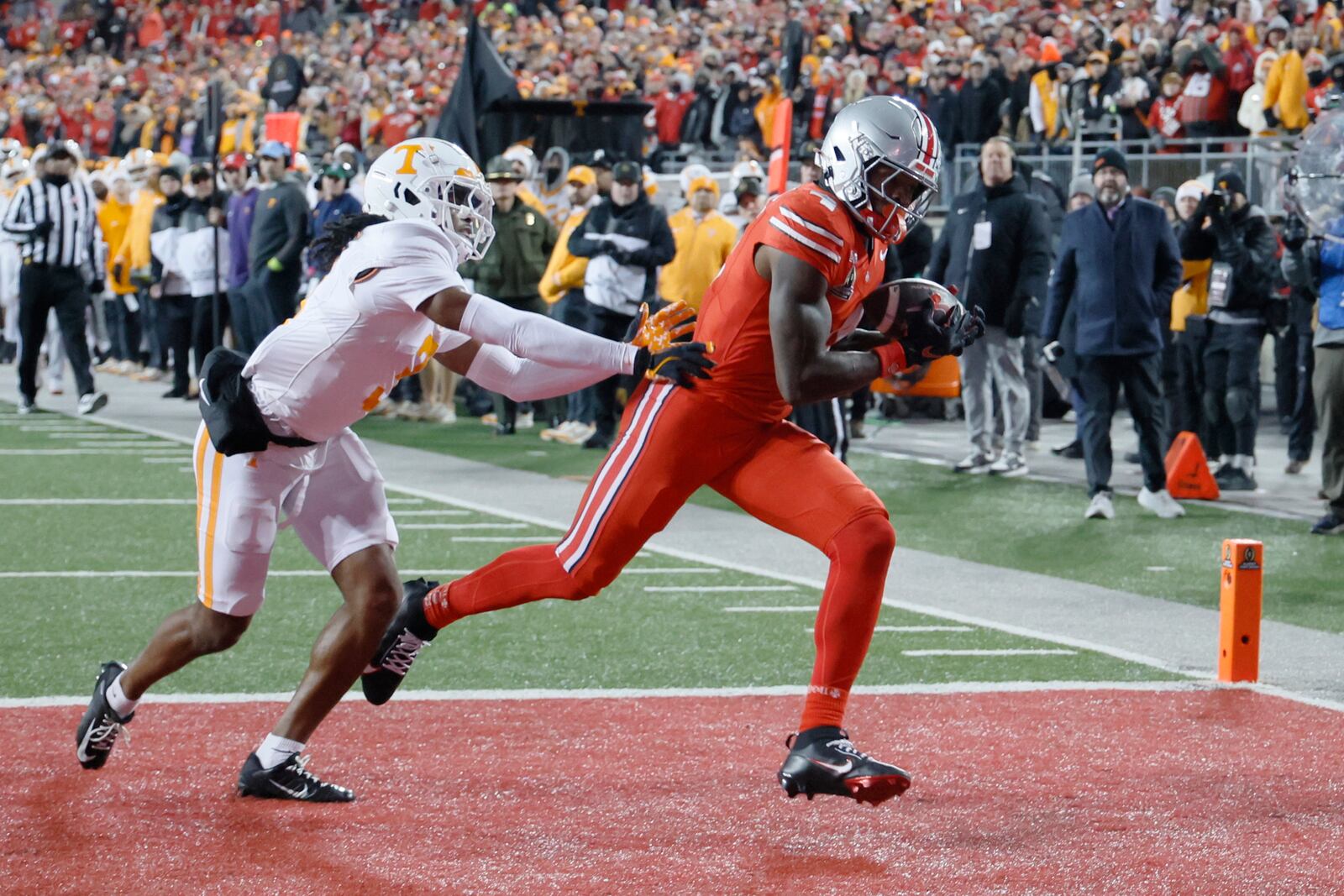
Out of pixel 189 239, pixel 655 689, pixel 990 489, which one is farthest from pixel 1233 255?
pixel 189 239

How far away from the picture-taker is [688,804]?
17.2 ft

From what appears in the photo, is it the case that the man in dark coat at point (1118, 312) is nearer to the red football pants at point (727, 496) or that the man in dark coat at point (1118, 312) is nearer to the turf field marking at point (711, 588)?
the turf field marking at point (711, 588)

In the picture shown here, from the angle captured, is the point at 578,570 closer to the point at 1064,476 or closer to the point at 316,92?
the point at 1064,476

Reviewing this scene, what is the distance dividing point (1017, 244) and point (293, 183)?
6663 mm

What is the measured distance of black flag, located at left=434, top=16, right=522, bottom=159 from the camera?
17484mm

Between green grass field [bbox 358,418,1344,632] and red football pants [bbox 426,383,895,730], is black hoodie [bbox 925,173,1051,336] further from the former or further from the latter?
red football pants [bbox 426,383,895,730]

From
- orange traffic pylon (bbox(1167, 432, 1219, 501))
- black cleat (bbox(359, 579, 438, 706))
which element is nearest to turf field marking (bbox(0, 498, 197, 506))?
orange traffic pylon (bbox(1167, 432, 1219, 501))

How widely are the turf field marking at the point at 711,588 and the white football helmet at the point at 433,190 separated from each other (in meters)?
3.78

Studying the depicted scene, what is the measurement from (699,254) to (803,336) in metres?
9.12

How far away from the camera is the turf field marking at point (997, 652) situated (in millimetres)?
7422

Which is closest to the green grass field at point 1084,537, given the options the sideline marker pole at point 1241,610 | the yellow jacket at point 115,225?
the sideline marker pole at point 1241,610

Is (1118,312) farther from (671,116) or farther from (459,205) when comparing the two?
(671,116)

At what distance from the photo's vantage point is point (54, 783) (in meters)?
5.34

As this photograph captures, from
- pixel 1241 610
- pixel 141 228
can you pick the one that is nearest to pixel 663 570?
pixel 1241 610
